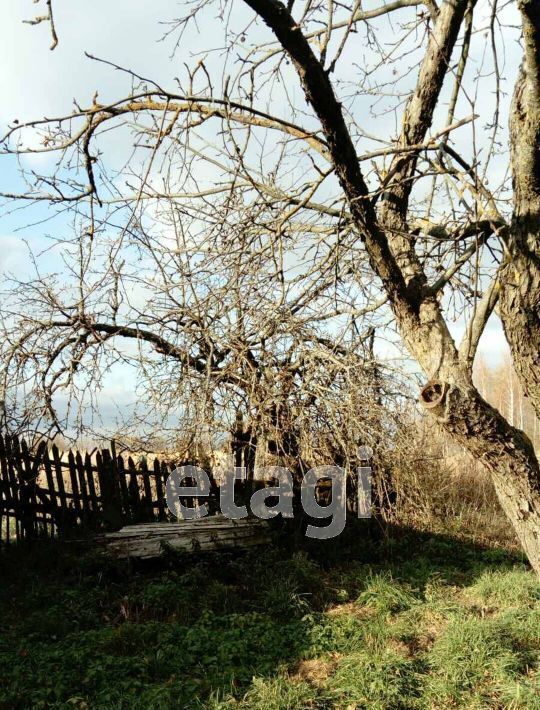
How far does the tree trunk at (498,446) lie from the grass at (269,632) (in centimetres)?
106

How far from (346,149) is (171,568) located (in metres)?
4.65

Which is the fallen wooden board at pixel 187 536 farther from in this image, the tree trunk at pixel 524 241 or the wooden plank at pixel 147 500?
the tree trunk at pixel 524 241

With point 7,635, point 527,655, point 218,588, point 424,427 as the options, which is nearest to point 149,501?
point 218,588

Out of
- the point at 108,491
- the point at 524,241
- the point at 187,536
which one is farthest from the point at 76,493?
the point at 524,241

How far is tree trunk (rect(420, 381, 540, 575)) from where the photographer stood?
14.1 ft

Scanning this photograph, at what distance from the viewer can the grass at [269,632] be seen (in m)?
4.38

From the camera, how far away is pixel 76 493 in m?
8.07

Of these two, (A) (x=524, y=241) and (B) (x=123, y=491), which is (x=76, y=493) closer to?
(B) (x=123, y=491)

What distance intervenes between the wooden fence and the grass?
58cm

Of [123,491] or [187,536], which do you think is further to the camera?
[123,491]

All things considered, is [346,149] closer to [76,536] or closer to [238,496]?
[238,496]

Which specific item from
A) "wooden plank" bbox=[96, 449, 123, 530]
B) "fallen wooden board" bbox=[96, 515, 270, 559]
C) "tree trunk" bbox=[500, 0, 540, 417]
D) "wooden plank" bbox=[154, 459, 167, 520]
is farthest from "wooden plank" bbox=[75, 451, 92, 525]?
"tree trunk" bbox=[500, 0, 540, 417]

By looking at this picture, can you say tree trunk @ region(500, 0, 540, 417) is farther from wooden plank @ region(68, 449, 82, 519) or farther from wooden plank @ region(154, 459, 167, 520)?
wooden plank @ region(68, 449, 82, 519)

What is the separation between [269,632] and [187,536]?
2070mm
